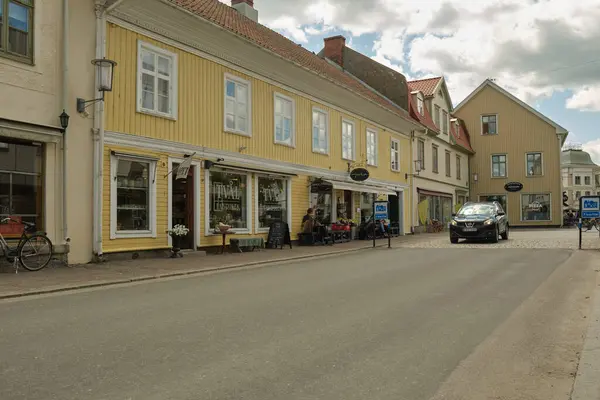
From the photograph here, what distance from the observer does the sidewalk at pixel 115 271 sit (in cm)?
878

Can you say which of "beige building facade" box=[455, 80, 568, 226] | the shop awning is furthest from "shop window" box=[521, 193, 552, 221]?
the shop awning

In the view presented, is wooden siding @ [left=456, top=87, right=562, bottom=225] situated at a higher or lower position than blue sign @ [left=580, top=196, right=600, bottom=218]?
higher

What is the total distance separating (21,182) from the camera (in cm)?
1103

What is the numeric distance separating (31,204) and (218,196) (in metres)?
5.91

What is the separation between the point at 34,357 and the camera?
4.72 metres

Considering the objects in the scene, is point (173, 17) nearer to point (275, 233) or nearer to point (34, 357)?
point (275, 233)

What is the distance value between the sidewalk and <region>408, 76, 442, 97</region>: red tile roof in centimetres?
2384

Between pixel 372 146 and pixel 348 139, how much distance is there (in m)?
2.58

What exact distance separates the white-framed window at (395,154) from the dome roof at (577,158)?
86169 millimetres

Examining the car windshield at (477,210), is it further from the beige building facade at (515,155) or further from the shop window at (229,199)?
the beige building facade at (515,155)

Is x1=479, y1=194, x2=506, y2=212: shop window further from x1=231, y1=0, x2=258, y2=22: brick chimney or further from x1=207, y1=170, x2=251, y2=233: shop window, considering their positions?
x1=207, y1=170, x2=251, y2=233: shop window

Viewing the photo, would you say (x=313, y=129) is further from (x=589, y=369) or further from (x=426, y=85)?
(x=426, y=85)

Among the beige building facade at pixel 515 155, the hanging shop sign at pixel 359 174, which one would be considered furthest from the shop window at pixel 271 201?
the beige building facade at pixel 515 155

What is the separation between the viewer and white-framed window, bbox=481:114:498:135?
→ 43938 millimetres
